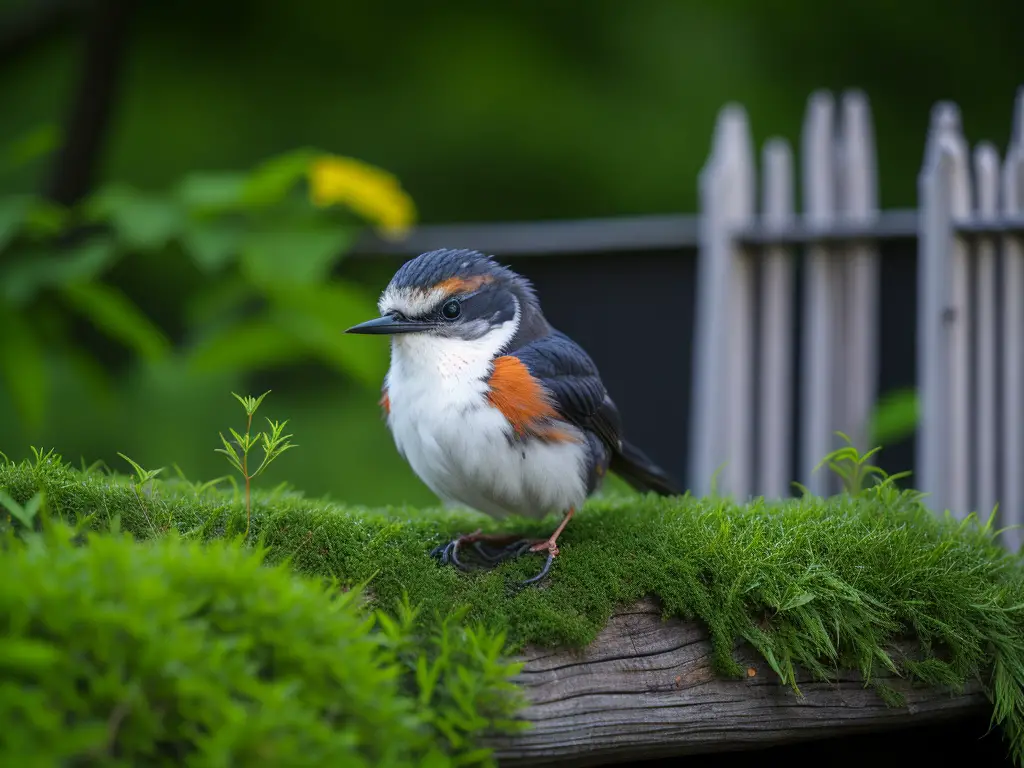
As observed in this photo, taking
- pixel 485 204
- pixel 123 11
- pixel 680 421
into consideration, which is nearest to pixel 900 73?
pixel 485 204

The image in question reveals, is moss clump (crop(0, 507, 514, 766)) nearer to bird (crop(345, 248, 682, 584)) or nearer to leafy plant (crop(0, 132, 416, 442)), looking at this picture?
bird (crop(345, 248, 682, 584))

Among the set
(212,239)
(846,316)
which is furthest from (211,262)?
(846,316)

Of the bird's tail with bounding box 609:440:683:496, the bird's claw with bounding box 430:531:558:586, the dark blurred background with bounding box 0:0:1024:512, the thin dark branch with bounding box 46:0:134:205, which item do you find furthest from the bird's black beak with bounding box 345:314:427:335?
the thin dark branch with bounding box 46:0:134:205

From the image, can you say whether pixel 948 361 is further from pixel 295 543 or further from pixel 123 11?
pixel 123 11

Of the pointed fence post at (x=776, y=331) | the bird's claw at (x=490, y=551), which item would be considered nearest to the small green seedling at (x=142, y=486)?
the bird's claw at (x=490, y=551)

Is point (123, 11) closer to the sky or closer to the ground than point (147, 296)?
closer to the sky

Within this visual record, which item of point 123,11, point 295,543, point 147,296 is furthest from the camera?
point 147,296

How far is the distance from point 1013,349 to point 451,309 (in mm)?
3346

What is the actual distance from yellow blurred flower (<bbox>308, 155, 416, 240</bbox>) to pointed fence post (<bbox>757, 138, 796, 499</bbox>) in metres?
2.16

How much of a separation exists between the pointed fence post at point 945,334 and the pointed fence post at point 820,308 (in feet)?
1.62

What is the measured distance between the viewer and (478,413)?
10.2 feet

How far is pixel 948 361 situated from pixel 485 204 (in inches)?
179

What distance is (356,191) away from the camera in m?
5.98

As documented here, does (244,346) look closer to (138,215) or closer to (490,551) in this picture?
(138,215)
